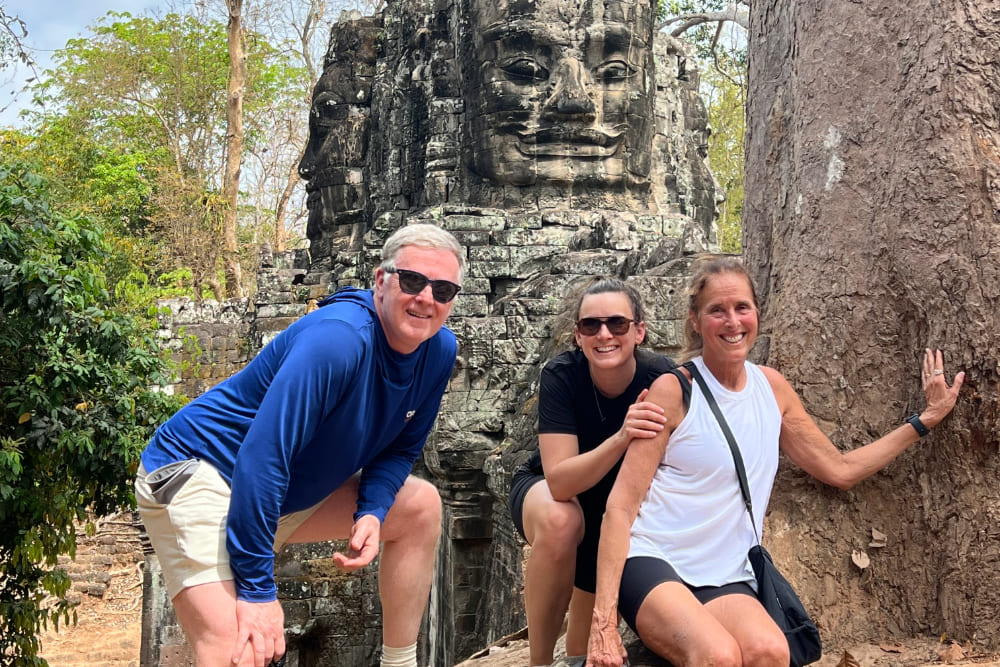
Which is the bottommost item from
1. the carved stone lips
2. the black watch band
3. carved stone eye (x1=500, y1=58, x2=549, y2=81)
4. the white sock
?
the white sock

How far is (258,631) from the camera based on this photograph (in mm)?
2600

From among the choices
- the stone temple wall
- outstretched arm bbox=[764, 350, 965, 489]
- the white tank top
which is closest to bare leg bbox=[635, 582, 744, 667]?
the white tank top

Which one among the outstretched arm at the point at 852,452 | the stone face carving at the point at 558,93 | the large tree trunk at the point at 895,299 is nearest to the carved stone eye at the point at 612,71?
the stone face carving at the point at 558,93

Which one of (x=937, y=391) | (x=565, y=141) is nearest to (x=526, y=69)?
(x=565, y=141)

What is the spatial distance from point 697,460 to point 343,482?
1.05 meters

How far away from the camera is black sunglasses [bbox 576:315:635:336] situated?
9.98 ft

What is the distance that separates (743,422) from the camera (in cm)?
287

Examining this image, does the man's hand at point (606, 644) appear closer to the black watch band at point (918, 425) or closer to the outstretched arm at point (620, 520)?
the outstretched arm at point (620, 520)

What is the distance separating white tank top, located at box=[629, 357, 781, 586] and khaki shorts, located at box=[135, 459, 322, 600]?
110 centimetres

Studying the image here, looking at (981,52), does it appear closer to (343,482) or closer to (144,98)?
(343,482)

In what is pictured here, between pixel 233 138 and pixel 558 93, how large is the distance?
13529mm

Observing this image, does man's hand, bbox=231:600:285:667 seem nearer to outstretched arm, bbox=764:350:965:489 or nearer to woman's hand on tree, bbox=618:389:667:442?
woman's hand on tree, bbox=618:389:667:442

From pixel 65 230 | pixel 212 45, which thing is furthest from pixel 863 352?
pixel 212 45

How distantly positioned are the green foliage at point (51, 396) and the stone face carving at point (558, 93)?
227 inches
